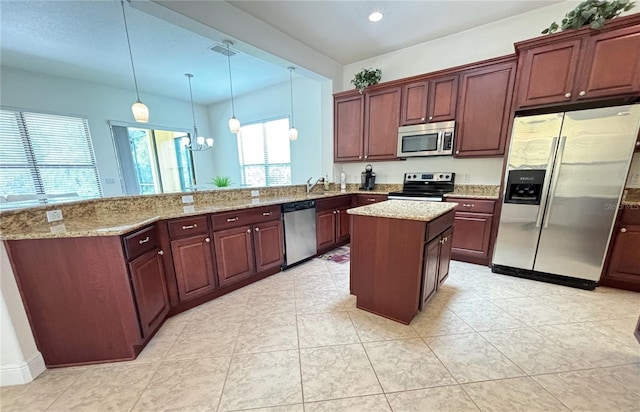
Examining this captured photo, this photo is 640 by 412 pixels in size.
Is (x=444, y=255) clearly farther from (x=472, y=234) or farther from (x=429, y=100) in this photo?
(x=429, y=100)

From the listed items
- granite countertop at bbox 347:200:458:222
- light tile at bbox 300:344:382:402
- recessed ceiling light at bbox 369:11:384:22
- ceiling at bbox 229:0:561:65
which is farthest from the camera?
recessed ceiling light at bbox 369:11:384:22

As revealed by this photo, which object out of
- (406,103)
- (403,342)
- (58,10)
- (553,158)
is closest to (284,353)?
(403,342)

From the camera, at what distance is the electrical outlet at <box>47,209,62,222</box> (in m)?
1.68

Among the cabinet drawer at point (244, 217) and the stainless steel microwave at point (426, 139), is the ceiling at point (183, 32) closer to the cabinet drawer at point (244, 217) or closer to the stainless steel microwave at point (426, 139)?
the stainless steel microwave at point (426, 139)

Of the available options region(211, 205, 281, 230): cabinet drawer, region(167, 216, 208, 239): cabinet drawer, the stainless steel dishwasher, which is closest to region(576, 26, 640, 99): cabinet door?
the stainless steel dishwasher

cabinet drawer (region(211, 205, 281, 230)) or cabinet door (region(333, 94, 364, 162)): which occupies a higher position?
cabinet door (region(333, 94, 364, 162))

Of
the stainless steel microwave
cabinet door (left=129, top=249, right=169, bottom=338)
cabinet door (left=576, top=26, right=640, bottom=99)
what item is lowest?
cabinet door (left=129, top=249, right=169, bottom=338)

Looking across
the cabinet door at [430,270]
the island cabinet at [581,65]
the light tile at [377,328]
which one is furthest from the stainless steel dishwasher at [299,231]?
the island cabinet at [581,65]

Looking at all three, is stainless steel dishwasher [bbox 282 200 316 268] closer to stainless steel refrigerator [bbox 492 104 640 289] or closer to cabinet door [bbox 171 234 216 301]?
cabinet door [bbox 171 234 216 301]

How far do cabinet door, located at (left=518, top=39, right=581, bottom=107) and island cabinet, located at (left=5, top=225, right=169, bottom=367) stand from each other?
3797 millimetres

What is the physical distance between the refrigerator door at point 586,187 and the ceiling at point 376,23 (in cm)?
148

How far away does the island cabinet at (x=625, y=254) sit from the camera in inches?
85.0

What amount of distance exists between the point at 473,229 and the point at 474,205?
302mm

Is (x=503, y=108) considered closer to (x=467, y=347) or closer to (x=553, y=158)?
(x=553, y=158)
